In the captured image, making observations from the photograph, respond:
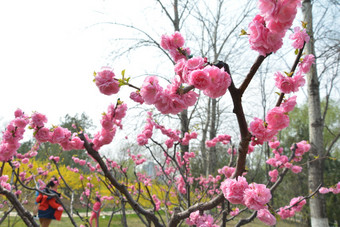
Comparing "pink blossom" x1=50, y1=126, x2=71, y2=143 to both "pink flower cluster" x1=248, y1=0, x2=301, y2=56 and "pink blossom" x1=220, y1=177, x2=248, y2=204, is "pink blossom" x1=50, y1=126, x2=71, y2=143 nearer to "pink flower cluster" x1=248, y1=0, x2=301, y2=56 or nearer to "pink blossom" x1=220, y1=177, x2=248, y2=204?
"pink blossom" x1=220, y1=177, x2=248, y2=204

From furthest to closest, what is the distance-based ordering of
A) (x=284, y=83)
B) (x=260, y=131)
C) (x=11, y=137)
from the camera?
(x=11, y=137), (x=284, y=83), (x=260, y=131)

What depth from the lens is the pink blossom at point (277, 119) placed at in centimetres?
120

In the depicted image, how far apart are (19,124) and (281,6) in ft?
7.01

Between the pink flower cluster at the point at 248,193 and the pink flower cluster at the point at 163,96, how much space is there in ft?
1.55

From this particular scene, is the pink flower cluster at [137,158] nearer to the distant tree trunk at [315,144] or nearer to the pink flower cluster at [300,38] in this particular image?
the distant tree trunk at [315,144]

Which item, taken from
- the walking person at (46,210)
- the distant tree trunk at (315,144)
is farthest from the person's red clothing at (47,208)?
the distant tree trunk at (315,144)

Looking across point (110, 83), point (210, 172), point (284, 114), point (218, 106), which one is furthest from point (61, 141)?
point (218, 106)

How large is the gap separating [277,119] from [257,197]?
46cm

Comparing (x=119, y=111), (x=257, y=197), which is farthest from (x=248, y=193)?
(x=119, y=111)

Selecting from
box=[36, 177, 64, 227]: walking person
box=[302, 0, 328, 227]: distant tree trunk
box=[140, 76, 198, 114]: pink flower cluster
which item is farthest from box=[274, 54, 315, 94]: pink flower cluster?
box=[36, 177, 64, 227]: walking person

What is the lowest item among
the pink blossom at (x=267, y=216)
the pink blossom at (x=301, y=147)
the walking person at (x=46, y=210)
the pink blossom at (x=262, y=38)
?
the walking person at (x=46, y=210)

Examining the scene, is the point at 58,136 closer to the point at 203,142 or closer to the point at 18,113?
the point at 18,113

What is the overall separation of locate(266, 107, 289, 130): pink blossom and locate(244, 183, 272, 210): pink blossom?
0.38 metres

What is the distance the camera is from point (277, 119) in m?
1.22
